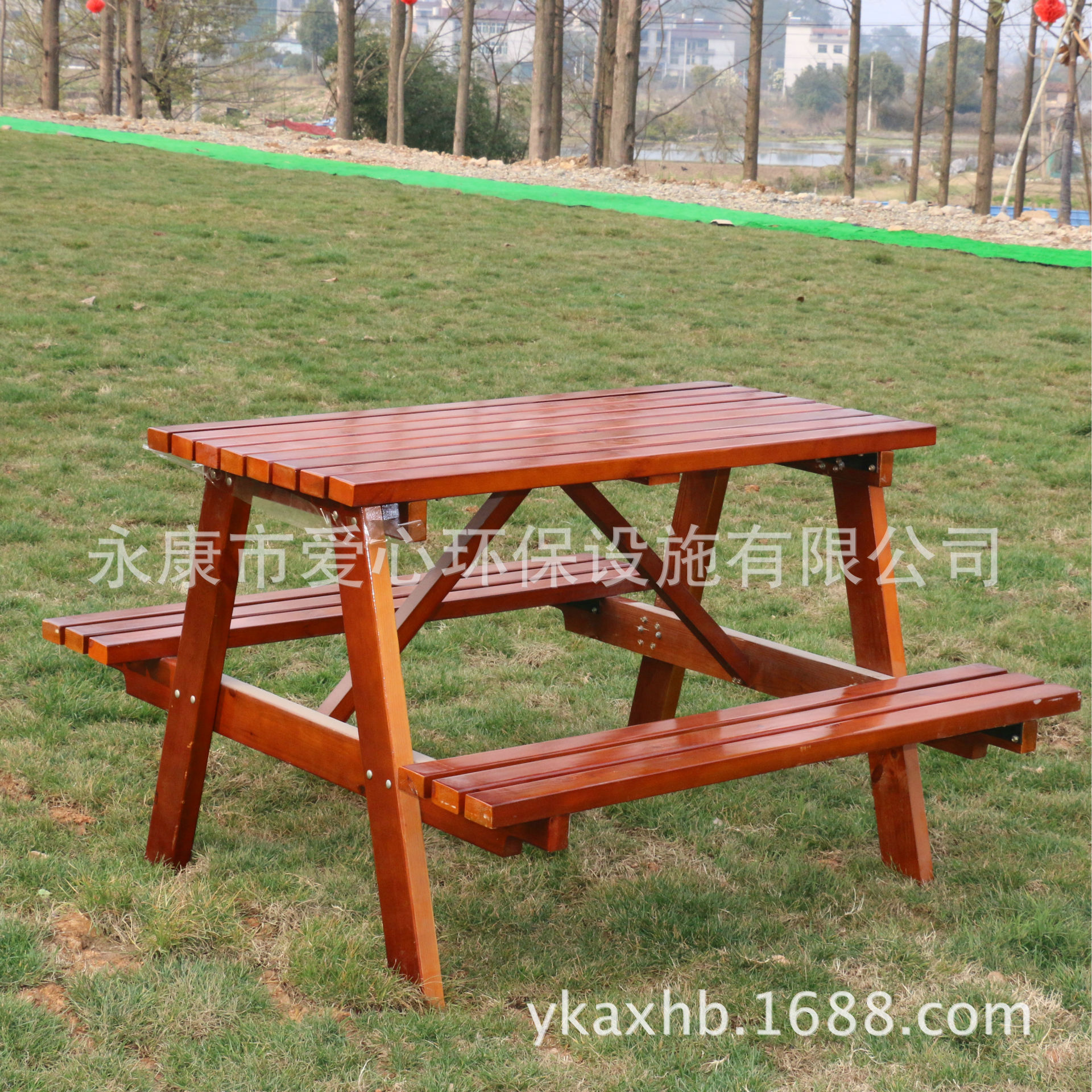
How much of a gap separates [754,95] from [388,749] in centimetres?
2432

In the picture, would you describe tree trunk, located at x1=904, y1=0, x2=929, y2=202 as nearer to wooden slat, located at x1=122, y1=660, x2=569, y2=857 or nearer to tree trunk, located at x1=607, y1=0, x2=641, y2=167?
tree trunk, located at x1=607, y1=0, x2=641, y2=167

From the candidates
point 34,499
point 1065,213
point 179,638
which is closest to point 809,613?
point 179,638

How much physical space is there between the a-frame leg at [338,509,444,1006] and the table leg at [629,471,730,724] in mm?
1248

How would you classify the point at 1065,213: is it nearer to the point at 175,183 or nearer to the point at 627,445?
the point at 175,183

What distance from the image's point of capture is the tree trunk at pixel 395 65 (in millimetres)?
25188

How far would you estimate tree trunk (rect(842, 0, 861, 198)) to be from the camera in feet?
81.4

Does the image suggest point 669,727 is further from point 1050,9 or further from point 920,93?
point 920,93

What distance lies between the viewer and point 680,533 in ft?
11.6

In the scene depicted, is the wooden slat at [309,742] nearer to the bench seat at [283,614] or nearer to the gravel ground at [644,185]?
the bench seat at [283,614]

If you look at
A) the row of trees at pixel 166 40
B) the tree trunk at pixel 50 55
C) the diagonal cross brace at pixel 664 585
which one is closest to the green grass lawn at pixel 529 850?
the diagonal cross brace at pixel 664 585

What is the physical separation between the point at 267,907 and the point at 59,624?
92 cm

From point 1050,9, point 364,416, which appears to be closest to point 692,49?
point 1050,9

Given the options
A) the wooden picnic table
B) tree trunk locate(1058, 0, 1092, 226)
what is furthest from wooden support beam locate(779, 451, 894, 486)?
tree trunk locate(1058, 0, 1092, 226)

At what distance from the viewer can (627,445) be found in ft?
8.61
